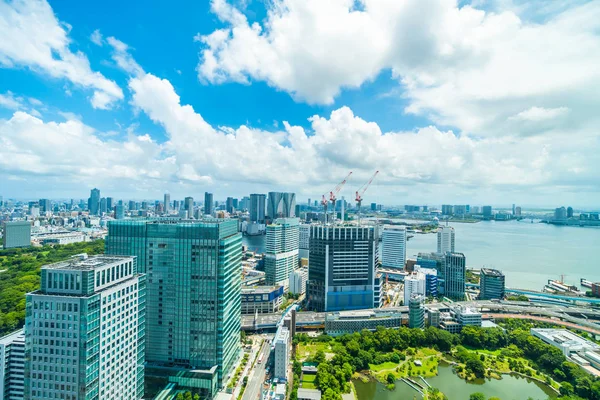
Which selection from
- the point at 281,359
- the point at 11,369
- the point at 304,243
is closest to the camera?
the point at 11,369

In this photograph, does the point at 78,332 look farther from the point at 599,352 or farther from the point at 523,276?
the point at 523,276

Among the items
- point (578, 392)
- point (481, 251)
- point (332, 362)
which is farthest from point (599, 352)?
point (481, 251)

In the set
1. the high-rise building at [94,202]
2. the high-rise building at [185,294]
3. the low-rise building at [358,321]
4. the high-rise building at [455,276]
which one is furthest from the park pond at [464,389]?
the high-rise building at [94,202]

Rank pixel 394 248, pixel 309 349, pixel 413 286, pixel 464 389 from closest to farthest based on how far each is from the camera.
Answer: pixel 464 389, pixel 309 349, pixel 413 286, pixel 394 248

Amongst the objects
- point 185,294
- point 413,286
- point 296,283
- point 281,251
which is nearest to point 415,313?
point 413,286

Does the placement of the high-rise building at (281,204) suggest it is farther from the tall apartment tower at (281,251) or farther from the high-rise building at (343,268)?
the high-rise building at (343,268)

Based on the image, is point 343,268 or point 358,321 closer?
point 358,321

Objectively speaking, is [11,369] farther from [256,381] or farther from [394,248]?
[394,248]
